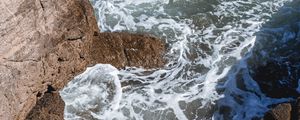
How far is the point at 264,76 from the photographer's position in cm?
923

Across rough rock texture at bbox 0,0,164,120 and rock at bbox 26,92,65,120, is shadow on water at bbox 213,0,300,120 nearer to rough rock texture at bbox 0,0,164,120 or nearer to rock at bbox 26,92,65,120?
rough rock texture at bbox 0,0,164,120

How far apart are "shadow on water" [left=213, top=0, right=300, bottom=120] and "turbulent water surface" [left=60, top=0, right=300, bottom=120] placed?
0.07 feet

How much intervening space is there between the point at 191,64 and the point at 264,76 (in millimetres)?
Result: 1701

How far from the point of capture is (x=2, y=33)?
7.23 meters

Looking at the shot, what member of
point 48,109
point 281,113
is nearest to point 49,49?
point 48,109

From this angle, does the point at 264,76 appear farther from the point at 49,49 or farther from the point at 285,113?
the point at 49,49

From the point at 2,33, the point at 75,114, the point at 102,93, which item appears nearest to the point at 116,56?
the point at 102,93

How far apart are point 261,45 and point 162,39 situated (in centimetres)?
250

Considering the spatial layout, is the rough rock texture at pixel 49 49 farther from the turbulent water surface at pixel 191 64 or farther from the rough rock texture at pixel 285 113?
the rough rock texture at pixel 285 113

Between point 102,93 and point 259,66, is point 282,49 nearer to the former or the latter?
point 259,66

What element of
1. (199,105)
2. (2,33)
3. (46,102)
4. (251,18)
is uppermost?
(2,33)

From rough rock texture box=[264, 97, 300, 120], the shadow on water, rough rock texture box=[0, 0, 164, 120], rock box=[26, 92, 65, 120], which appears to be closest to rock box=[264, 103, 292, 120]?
rough rock texture box=[264, 97, 300, 120]

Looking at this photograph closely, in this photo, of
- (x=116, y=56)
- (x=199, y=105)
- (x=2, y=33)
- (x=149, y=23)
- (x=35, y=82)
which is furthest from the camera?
(x=149, y=23)

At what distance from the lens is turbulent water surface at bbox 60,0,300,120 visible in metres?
8.56
